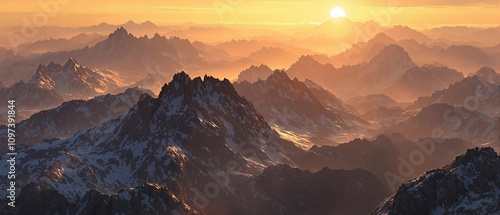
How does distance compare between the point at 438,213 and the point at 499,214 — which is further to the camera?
the point at 438,213

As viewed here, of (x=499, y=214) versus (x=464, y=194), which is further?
(x=464, y=194)

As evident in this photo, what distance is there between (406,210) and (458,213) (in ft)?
53.7

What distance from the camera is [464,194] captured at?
198500mm

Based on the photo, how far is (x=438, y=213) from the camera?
19725 cm

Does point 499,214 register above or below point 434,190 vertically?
below

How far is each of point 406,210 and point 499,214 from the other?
28.7 metres

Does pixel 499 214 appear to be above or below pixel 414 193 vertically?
below

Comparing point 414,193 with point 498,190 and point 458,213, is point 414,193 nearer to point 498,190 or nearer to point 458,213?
point 458,213

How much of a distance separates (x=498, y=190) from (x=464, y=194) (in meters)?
11.0

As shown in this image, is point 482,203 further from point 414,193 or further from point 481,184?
point 414,193

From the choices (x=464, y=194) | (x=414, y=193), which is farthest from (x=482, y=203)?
(x=414, y=193)

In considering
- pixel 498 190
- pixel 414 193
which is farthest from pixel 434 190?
pixel 498 190

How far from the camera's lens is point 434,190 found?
199625 mm

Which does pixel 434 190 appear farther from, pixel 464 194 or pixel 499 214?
pixel 499 214
